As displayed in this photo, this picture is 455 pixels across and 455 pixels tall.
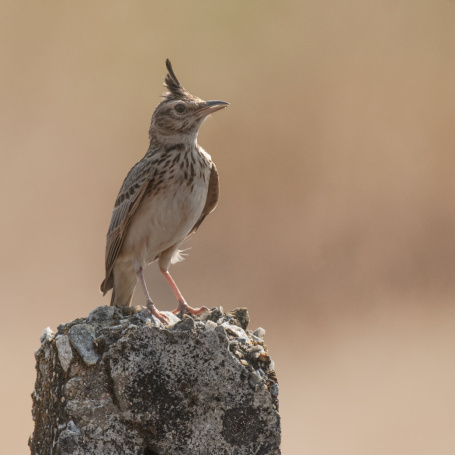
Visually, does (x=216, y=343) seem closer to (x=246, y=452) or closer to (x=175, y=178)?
(x=246, y=452)

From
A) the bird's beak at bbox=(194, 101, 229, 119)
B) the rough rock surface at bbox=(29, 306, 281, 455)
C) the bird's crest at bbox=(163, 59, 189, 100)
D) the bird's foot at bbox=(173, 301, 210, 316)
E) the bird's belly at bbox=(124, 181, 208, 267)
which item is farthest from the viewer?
the bird's crest at bbox=(163, 59, 189, 100)

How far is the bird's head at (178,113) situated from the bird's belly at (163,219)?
0.57m

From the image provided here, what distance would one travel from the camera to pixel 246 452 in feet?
10.9

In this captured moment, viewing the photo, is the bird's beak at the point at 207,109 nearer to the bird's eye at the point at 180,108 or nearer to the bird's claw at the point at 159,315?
the bird's eye at the point at 180,108

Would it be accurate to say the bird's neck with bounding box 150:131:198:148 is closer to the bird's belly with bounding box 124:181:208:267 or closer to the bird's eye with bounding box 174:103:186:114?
the bird's eye with bounding box 174:103:186:114

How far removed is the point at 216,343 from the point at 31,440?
117 cm

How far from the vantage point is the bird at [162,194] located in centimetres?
597

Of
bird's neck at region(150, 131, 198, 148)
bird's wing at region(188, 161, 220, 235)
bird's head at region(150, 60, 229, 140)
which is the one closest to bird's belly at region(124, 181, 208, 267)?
bird's wing at region(188, 161, 220, 235)

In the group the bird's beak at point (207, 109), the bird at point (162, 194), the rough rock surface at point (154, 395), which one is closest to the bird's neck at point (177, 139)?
the bird at point (162, 194)

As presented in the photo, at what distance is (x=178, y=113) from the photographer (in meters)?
6.15

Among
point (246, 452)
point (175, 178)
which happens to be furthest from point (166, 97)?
point (246, 452)

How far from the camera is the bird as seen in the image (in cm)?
597

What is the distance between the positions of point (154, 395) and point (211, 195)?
3.42 meters

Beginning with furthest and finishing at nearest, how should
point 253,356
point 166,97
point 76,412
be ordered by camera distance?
1. point 166,97
2. point 253,356
3. point 76,412
